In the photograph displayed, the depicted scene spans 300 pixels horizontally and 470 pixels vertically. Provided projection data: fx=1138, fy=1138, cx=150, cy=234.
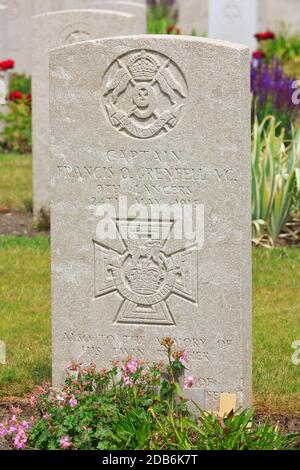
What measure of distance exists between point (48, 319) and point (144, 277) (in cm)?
171

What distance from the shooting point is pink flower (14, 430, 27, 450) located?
4.55m

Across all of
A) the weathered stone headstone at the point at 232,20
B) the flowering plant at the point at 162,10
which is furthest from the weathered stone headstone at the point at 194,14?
the weathered stone headstone at the point at 232,20

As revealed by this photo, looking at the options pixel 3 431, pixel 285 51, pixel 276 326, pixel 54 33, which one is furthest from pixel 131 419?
pixel 285 51

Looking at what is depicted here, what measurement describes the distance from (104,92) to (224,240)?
84 cm

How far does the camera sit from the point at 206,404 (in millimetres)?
5027

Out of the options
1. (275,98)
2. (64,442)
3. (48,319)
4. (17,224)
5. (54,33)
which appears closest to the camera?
(64,442)

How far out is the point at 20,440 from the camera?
4566mm

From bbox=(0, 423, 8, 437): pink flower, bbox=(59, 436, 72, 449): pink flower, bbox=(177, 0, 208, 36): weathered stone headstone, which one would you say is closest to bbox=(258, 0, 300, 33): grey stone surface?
bbox=(177, 0, 208, 36): weathered stone headstone

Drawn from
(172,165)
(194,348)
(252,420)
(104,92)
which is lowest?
(252,420)

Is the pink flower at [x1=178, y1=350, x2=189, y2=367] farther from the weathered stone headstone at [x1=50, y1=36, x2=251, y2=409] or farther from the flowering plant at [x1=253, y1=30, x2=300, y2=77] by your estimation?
the flowering plant at [x1=253, y1=30, x2=300, y2=77]

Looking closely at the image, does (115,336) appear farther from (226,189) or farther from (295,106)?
(295,106)

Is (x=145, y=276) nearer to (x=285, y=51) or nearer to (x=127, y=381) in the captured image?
(x=127, y=381)

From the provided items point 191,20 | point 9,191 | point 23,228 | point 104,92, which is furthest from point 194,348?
point 191,20

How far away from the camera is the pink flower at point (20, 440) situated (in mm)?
4555
